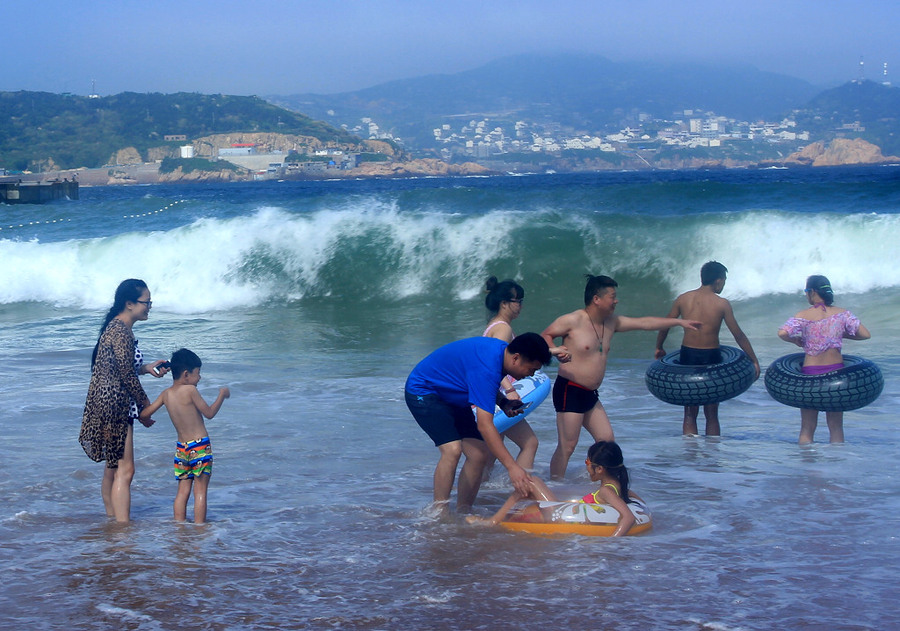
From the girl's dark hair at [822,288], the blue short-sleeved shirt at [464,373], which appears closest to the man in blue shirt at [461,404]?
the blue short-sleeved shirt at [464,373]

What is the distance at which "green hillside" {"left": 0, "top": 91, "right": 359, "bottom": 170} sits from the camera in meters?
94.7

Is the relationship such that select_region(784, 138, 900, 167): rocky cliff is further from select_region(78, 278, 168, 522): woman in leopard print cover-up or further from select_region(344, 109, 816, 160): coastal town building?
select_region(78, 278, 168, 522): woman in leopard print cover-up

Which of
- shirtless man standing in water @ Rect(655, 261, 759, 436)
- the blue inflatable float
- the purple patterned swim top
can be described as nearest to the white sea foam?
shirtless man standing in water @ Rect(655, 261, 759, 436)

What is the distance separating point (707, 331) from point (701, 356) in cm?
22

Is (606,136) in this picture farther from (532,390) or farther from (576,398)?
(576,398)

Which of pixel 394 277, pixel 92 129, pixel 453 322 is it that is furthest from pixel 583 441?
pixel 92 129

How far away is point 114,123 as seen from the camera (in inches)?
4141

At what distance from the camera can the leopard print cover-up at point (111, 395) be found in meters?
5.44

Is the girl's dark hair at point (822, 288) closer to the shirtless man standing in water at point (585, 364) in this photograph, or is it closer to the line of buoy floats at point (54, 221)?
the shirtless man standing in water at point (585, 364)

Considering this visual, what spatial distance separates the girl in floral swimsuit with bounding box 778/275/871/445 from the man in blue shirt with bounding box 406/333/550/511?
2973 millimetres

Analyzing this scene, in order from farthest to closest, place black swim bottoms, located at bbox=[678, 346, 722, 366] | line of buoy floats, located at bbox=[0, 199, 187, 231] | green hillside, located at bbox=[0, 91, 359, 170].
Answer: green hillside, located at bbox=[0, 91, 359, 170] < line of buoy floats, located at bbox=[0, 199, 187, 231] < black swim bottoms, located at bbox=[678, 346, 722, 366]

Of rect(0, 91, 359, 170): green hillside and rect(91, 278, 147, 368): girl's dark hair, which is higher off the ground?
rect(0, 91, 359, 170): green hillside

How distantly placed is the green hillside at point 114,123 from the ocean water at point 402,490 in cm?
8446

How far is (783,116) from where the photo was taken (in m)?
117
